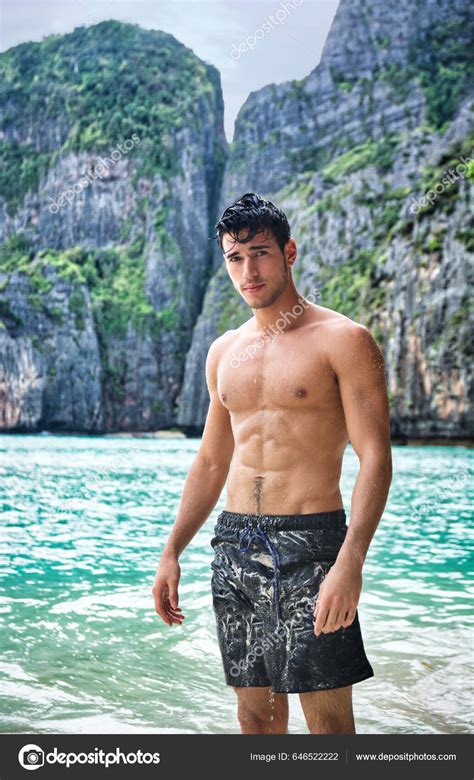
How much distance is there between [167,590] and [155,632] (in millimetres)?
3627

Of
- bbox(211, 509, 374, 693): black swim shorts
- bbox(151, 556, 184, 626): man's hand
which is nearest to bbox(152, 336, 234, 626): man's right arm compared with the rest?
bbox(151, 556, 184, 626): man's hand

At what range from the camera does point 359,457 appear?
6.77 ft

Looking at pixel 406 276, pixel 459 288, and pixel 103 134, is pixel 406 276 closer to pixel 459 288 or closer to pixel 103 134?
pixel 459 288

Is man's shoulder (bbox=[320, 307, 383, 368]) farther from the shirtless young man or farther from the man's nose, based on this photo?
the man's nose

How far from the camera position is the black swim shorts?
2.06m

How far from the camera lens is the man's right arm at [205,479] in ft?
8.01

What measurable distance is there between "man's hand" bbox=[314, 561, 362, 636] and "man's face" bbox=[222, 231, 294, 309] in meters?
0.80

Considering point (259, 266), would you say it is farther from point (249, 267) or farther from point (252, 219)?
point (252, 219)

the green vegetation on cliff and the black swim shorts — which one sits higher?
the green vegetation on cliff

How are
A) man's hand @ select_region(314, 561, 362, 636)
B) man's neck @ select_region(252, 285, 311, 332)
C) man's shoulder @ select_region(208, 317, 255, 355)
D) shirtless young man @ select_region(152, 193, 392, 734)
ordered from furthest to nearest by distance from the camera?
man's shoulder @ select_region(208, 317, 255, 355) → man's neck @ select_region(252, 285, 311, 332) → shirtless young man @ select_region(152, 193, 392, 734) → man's hand @ select_region(314, 561, 362, 636)

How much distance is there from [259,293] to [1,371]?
210 ft

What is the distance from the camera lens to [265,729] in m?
2.22
